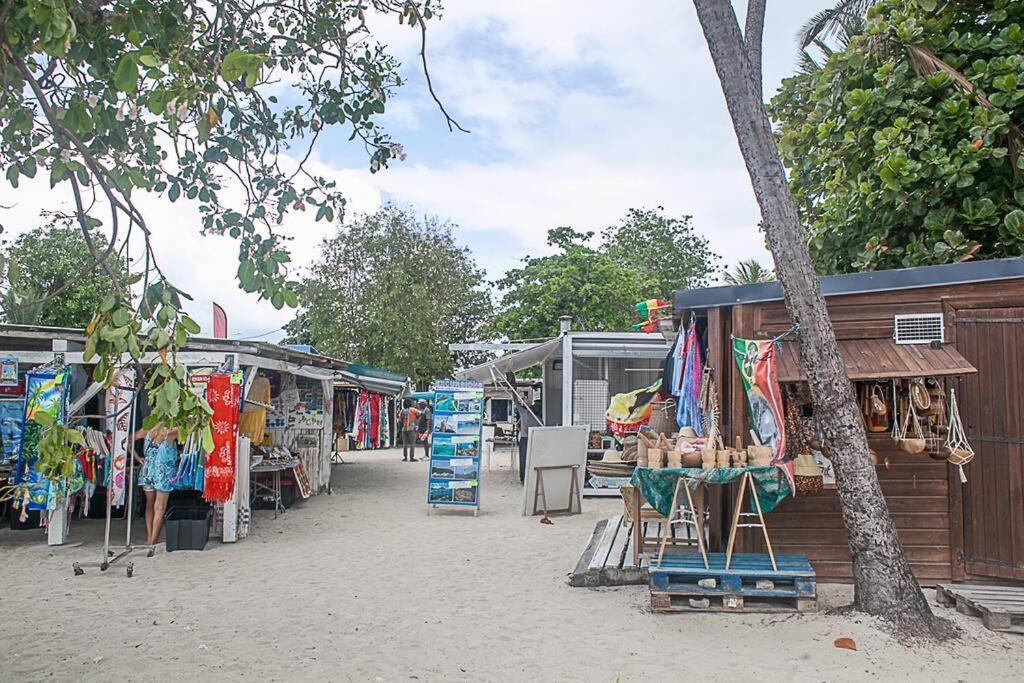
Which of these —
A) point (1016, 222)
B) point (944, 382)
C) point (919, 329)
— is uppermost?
point (1016, 222)

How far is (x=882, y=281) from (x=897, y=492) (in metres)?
1.78

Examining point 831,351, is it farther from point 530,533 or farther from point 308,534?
point 308,534

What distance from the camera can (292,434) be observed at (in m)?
13.0

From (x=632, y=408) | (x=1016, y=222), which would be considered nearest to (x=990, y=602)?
(x=632, y=408)

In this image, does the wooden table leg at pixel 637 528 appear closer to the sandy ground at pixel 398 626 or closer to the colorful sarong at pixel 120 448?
the sandy ground at pixel 398 626

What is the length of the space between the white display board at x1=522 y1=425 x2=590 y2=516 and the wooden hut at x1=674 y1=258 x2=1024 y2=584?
465 cm

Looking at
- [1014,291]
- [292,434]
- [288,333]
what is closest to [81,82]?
[1014,291]

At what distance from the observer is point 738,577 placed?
6031 mm

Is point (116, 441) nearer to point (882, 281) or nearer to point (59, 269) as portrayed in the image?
point (882, 281)

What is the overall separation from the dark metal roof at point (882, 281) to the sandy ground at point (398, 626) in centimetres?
254

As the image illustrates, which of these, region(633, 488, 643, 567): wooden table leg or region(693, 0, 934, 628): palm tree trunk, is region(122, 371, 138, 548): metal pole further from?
region(693, 0, 934, 628): palm tree trunk

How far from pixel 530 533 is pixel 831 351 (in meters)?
5.45

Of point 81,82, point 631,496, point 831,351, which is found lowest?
point 631,496

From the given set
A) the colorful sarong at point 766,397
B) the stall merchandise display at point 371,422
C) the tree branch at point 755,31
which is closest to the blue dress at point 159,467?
the colorful sarong at point 766,397
